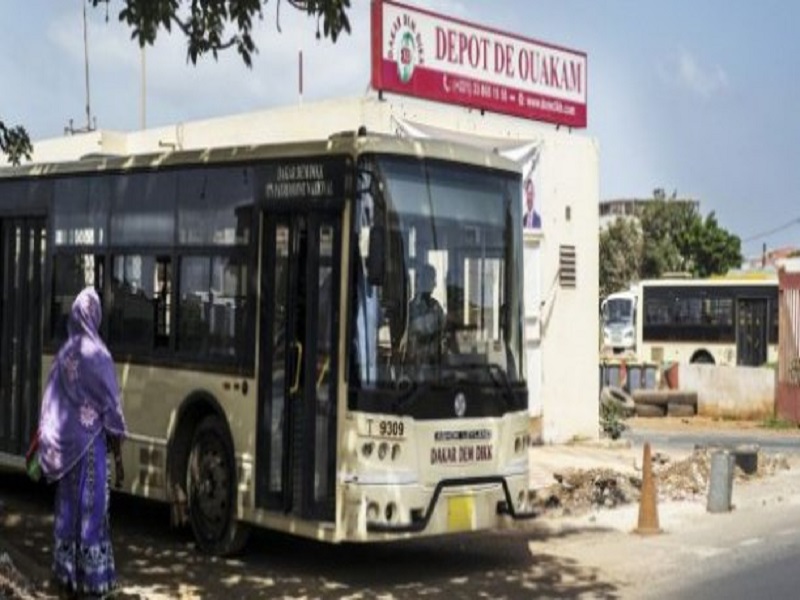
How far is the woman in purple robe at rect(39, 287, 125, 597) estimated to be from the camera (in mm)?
7949

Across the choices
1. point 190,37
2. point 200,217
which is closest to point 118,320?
point 200,217

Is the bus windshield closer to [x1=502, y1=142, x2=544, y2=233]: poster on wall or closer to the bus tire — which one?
[x1=502, y1=142, x2=544, y2=233]: poster on wall

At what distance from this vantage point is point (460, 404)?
9234 mm

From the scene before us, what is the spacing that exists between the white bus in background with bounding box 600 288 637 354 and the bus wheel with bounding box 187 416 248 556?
1580 inches

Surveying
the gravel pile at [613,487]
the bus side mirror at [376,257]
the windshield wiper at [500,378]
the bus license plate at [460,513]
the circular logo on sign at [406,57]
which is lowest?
the gravel pile at [613,487]

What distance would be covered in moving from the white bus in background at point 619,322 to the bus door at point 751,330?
914 cm

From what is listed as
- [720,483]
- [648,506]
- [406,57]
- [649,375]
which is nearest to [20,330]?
[406,57]

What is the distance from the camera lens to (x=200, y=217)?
409 inches

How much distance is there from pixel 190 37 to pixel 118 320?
3.60 meters

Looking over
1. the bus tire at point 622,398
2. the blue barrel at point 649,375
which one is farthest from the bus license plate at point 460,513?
the blue barrel at point 649,375

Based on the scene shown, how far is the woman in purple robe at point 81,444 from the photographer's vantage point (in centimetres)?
795

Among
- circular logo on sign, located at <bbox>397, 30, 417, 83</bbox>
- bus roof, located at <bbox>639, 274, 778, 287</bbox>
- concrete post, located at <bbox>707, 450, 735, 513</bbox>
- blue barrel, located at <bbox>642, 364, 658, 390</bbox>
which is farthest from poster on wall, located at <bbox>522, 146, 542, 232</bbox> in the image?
bus roof, located at <bbox>639, 274, 778, 287</bbox>

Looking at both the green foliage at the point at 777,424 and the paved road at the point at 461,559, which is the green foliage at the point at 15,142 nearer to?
the paved road at the point at 461,559

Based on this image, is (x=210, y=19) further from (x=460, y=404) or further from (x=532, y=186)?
(x=532, y=186)
